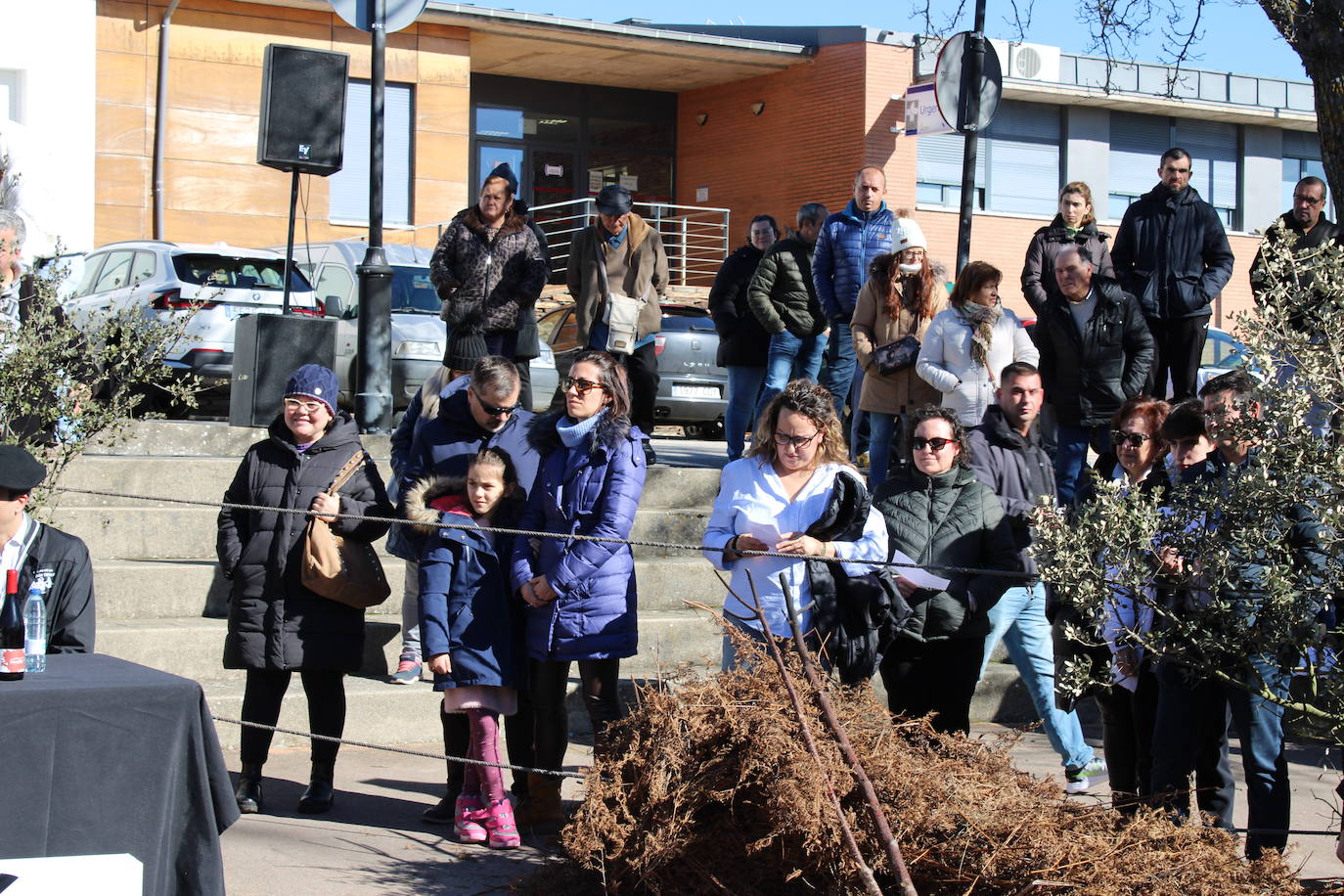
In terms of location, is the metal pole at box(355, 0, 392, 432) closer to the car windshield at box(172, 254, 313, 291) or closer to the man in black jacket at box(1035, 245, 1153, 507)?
the man in black jacket at box(1035, 245, 1153, 507)

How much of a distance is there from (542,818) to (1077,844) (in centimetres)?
265

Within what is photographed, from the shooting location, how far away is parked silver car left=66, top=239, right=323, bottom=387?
14.3 m

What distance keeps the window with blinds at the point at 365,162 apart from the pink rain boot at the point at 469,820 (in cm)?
1955

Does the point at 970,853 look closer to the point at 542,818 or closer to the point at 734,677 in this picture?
the point at 734,677

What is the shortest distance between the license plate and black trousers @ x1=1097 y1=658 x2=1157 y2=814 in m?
10.7

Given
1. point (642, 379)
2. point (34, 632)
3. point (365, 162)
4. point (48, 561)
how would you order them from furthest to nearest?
1. point (365, 162)
2. point (642, 379)
3. point (48, 561)
4. point (34, 632)

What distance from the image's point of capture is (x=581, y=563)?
5848mm

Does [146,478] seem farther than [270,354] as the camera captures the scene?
No

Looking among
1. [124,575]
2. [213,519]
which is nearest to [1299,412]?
[124,575]

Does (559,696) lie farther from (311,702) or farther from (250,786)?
(250,786)

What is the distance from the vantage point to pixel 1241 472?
13.0 ft

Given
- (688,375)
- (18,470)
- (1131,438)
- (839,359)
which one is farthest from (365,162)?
(18,470)

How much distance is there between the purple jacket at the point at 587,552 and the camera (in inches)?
232

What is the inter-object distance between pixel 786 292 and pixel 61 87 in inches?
604
